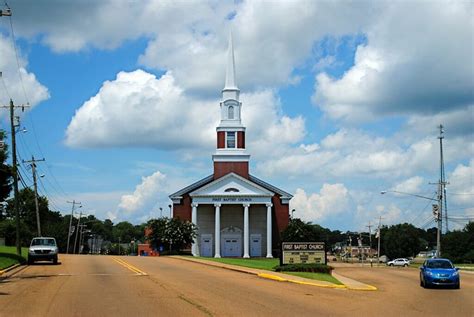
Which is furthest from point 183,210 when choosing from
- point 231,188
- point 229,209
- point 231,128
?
point 231,128

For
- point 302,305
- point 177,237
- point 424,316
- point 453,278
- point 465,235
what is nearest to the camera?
point 424,316

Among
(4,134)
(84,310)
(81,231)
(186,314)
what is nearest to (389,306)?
(186,314)

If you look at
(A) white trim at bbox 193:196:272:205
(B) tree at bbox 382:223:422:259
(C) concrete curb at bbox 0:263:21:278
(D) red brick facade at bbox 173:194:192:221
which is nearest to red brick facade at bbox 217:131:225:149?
Answer: (A) white trim at bbox 193:196:272:205

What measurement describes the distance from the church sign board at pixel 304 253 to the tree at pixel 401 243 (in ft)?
392

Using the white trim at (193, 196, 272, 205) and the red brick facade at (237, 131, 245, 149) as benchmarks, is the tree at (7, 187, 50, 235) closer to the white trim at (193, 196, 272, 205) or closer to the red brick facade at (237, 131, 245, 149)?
the white trim at (193, 196, 272, 205)

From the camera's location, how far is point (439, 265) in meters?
28.4

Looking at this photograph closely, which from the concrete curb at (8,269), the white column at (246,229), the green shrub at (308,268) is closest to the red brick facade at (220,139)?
the white column at (246,229)

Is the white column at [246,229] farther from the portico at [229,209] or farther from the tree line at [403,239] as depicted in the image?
the tree line at [403,239]

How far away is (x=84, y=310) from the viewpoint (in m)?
16.0

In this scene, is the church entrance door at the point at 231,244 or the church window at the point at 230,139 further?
the church entrance door at the point at 231,244

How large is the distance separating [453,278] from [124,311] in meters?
16.3

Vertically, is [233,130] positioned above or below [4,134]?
above

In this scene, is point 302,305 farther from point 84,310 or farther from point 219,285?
Answer: point 219,285

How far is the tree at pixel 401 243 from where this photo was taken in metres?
150
